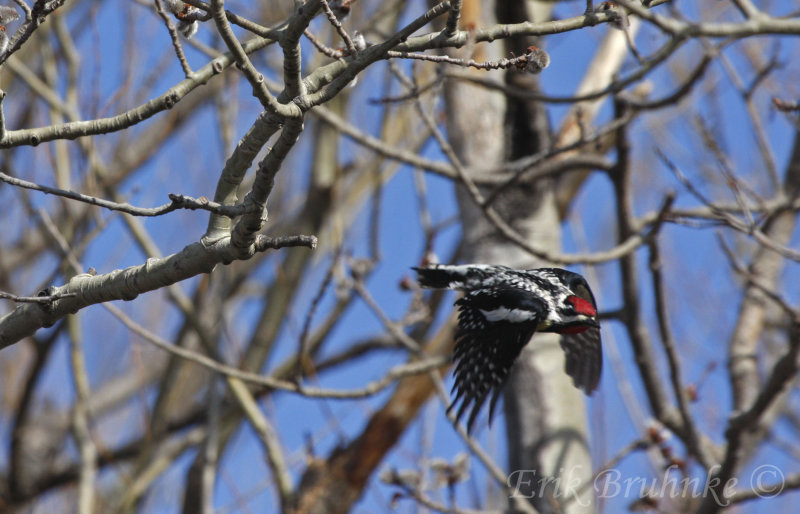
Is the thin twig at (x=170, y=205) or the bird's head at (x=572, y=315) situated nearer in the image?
the thin twig at (x=170, y=205)

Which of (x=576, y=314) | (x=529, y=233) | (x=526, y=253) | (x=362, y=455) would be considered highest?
(x=529, y=233)

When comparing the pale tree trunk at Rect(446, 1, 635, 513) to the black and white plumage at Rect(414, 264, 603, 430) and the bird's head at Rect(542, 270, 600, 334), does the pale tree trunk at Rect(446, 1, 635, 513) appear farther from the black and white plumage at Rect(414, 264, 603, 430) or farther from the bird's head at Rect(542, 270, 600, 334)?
the bird's head at Rect(542, 270, 600, 334)

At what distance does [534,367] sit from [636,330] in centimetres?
53

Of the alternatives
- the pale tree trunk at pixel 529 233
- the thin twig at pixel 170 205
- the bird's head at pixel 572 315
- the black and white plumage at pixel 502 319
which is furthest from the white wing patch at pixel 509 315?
the thin twig at pixel 170 205

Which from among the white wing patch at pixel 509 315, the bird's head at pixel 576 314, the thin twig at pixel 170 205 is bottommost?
the bird's head at pixel 576 314

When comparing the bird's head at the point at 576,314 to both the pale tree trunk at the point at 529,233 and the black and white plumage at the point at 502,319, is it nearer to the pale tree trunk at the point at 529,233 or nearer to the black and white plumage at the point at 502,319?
the black and white plumage at the point at 502,319

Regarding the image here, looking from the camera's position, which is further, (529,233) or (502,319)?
(529,233)

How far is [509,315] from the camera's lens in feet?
10.4

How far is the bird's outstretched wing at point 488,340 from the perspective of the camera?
316cm

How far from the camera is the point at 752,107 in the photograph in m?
4.25

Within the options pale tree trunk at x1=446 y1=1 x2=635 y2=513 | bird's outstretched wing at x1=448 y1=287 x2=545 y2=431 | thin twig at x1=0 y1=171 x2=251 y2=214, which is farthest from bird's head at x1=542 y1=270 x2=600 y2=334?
thin twig at x1=0 y1=171 x2=251 y2=214

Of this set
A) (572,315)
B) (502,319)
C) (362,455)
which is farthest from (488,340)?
(362,455)

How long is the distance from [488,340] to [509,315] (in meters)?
0.16

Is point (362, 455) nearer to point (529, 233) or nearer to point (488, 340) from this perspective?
point (529, 233)
